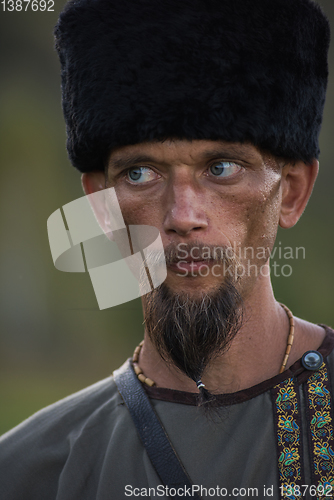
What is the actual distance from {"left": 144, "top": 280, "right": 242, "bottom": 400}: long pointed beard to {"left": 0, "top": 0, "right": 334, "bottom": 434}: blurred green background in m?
5.17

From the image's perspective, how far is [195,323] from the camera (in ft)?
7.23

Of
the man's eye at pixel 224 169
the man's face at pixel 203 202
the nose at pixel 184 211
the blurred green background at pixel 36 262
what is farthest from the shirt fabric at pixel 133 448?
the blurred green background at pixel 36 262

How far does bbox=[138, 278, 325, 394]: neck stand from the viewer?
7.55ft

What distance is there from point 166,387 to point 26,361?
6.02 metres

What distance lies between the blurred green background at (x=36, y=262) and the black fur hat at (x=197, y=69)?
205 inches

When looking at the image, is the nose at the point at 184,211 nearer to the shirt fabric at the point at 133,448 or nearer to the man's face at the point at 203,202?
the man's face at the point at 203,202

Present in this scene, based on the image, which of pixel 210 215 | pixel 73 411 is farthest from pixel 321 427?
pixel 73 411

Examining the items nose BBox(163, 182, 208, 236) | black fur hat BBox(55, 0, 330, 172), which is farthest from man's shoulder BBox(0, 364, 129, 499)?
black fur hat BBox(55, 0, 330, 172)

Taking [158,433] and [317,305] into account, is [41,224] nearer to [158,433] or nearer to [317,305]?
[317,305]

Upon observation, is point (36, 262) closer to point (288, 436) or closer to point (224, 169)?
point (224, 169)

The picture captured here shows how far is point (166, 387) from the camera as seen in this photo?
2418 millimetres

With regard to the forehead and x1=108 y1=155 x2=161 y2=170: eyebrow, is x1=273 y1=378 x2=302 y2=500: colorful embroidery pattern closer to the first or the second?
the forehead

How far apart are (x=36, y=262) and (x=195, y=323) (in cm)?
609

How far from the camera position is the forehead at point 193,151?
2.16 metres
